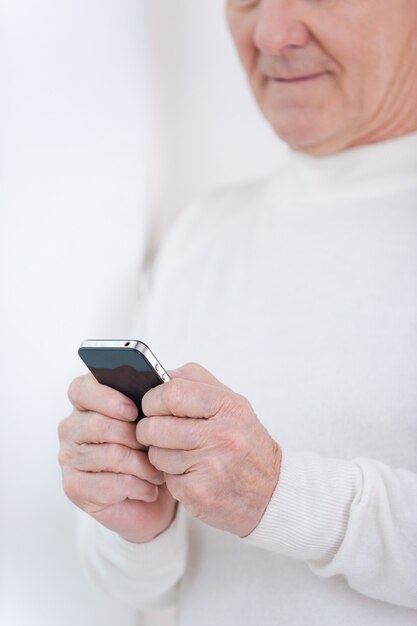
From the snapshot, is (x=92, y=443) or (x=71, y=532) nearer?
(x=92, y=443)

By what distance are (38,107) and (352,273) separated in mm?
510

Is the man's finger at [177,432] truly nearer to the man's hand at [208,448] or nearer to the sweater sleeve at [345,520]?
the man's hand at [208,448]

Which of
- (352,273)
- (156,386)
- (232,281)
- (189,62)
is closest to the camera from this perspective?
(156,386)

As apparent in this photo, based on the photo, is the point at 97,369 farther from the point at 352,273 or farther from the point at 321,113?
the point at 321,113

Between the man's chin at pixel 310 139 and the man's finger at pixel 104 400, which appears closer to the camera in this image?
the man's finger at pixel 104 400

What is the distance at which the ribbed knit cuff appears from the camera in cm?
86

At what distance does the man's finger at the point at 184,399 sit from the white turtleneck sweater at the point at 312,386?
0.37 ft

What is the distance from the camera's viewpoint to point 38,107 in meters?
1.22

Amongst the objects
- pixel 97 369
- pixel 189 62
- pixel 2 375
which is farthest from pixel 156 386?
pixel 189 62

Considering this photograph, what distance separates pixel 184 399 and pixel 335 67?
21.9 inches

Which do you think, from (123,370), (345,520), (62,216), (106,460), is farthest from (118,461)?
(62,216)

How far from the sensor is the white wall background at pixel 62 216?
119 centimetres

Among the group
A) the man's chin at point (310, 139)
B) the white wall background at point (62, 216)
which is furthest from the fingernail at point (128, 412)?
the man's chin at point (310, 139)

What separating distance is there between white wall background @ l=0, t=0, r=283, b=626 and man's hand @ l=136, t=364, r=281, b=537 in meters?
0.44
